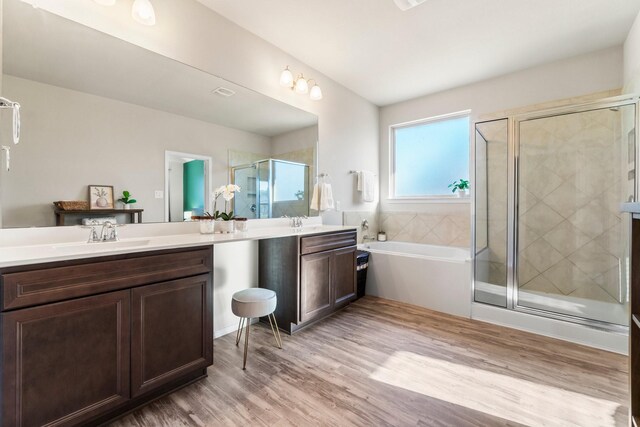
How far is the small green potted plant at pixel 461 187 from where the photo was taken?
3.48m

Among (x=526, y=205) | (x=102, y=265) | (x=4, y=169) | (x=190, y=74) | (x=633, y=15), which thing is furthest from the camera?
(x=526, y=205)

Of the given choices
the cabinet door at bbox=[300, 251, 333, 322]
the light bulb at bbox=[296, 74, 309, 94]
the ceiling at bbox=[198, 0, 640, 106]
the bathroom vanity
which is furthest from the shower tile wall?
the bathroom vanity

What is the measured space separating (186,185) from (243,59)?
3.98ft

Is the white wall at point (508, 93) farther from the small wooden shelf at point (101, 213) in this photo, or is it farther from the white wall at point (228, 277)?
the small wooden shelf at point (101, 213)

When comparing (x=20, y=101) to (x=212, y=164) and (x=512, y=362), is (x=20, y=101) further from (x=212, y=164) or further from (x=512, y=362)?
A: (x=512, y=362)

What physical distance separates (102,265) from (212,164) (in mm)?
1137

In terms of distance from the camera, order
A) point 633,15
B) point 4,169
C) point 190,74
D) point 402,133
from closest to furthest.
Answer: point 4,169
point 190,74
point 633,15
point 402,133

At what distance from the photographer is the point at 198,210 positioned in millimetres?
2119

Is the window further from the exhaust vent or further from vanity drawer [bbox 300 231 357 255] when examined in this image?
the exhaust vent

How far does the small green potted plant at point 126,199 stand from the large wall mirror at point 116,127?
0.09 ft

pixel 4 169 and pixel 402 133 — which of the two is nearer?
pixel 4 169

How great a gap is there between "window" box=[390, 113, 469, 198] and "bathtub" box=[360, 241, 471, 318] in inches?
36.5

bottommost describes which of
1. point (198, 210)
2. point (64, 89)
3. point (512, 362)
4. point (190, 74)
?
point (512, 362)

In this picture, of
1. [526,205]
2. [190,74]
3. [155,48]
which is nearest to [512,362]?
[526,205]
